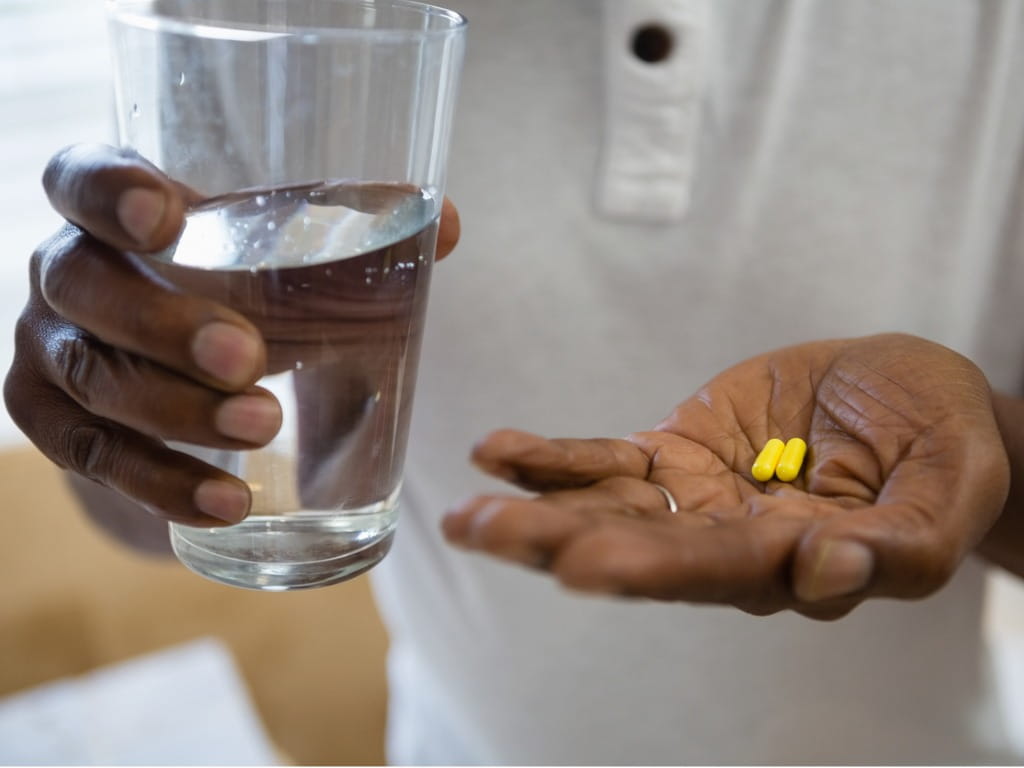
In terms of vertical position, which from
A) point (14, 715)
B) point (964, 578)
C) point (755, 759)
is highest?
point (964, 578)

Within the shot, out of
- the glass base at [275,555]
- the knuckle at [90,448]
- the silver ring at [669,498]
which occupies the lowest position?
the glass base at [275,555]

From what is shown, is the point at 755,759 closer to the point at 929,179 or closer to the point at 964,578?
the point at 964,578

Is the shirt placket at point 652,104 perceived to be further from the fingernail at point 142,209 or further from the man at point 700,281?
the fingernail at point 142,209

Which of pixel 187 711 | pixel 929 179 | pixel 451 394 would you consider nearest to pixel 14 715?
pixel 187 711

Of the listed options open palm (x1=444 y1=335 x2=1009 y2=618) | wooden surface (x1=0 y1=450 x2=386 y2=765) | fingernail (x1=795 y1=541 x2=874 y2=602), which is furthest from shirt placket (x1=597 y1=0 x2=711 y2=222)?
wooden surface (x1=0 y1=450 x2=386 y2=765)

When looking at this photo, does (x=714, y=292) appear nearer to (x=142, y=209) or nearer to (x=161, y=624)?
(x=142, y=209)

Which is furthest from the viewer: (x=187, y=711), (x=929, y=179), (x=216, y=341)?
(x=187, y=711)

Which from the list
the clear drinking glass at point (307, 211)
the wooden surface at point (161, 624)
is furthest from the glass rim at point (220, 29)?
the wooden surface at point (161, 624)

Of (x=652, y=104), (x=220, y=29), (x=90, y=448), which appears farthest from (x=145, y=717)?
(x=220, y=29)
